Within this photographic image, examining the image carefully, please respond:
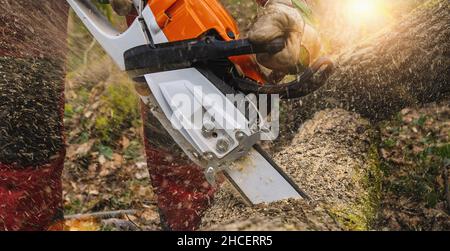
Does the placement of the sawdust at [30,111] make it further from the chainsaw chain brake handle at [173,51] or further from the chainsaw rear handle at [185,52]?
the chainsaw rear handle at [185,52]

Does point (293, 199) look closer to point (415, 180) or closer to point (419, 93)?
point (415, 180)

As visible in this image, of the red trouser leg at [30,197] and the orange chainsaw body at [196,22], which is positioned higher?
the orange chainsaw body at [196,22]

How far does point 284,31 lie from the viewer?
6.11 ft

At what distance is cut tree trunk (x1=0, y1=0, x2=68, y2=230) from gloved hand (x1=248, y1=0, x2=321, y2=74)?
1.62 metres

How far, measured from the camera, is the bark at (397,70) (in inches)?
104

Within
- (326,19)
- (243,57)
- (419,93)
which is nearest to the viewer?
(243,57)

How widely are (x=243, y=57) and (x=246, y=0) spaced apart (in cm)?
311

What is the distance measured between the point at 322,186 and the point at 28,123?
1846mm

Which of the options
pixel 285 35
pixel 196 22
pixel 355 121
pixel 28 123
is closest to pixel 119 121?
pixel 28 123

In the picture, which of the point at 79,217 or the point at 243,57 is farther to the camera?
the point at 79,217

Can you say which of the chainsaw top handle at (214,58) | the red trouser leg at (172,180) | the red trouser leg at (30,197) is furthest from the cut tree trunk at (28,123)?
the chainsaw top handle at (214,58)

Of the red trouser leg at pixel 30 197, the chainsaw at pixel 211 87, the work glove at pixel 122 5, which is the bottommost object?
the red trouser leg at pixel 30 197

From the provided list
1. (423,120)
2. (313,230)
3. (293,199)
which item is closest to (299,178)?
(293,199)

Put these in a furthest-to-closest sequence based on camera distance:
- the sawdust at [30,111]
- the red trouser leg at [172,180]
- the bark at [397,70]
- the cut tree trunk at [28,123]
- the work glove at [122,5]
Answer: the red trouser leg at [172,180] → the sawdust at [30,111] → the cut tree trunk at [28,123] → the bark at [397,70] → the work glove at [122,5]
